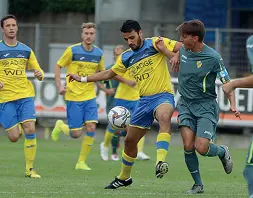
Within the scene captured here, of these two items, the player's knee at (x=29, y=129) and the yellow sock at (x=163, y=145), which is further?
the player's knee at (x=29, y=129)

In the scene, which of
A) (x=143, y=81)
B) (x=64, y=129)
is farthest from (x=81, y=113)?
(x=143, y=81)

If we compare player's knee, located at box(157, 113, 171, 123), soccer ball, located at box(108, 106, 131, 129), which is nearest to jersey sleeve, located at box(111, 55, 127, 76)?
soccer ball, located at box(108, 106, 131, 129)

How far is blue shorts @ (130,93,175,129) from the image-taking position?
42.0 feet

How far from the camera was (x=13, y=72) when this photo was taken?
1529cm

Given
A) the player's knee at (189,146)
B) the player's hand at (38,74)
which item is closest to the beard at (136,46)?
the player's knee at (189,146)

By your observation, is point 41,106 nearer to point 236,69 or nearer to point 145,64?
point 236,69

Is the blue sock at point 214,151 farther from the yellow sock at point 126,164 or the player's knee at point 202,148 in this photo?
the yellow sock at point 126,164

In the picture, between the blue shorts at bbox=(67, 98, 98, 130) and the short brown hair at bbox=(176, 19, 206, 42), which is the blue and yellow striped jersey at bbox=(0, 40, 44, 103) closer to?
the blue shorts at bbox=(67, 98, 98, 130)

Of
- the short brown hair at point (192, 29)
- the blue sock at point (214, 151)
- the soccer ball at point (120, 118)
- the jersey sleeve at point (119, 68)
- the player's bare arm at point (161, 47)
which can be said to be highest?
the short brown hair at point (192, 29)

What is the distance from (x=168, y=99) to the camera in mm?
13000

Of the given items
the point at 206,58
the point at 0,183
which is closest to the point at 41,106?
the point at 0,183

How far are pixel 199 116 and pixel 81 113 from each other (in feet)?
17.0

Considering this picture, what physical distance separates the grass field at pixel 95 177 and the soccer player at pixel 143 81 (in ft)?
1.86

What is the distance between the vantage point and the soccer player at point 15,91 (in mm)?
15117
